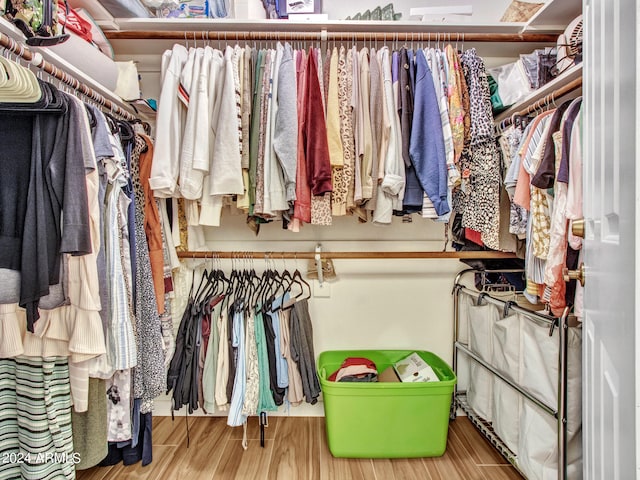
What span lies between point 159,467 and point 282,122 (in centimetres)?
166

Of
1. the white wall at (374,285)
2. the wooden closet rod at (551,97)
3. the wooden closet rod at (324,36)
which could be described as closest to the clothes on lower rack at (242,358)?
the white wall at (374,285)

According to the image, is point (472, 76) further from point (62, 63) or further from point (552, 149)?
point (62, 63)

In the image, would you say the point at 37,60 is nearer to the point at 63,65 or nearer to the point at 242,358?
the point at 63,65

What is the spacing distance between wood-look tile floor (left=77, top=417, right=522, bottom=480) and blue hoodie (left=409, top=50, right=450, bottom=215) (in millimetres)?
1170

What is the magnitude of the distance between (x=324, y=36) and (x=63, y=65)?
1062 millimetres

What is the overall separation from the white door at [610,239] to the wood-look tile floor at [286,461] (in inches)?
40.4

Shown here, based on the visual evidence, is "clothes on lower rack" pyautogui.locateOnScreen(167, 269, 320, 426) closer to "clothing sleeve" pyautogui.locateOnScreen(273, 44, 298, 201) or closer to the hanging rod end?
"clothing sleeve" pyautogui.locateOnScreen(273, 44, 298, 201)

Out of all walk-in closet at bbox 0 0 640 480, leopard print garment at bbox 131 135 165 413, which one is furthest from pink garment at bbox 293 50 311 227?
leopard print garment at bbox 131 135 165 413

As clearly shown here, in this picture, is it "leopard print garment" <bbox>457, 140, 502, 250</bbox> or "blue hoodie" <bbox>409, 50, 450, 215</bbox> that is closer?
"blue hoodie" <bbox>409, 50, 450, 215</bbox>

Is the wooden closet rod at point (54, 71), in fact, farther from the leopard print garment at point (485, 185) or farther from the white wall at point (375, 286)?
the leopard print garment at point (485, 185)

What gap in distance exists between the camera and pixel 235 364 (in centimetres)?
163

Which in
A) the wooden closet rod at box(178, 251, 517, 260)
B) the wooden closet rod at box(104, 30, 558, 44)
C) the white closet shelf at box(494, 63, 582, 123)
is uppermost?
the wooden closet rod at box(104, 30, 558, 44)

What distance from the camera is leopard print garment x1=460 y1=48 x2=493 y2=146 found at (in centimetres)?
145

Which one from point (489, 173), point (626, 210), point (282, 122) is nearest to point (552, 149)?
point (489, 173)
